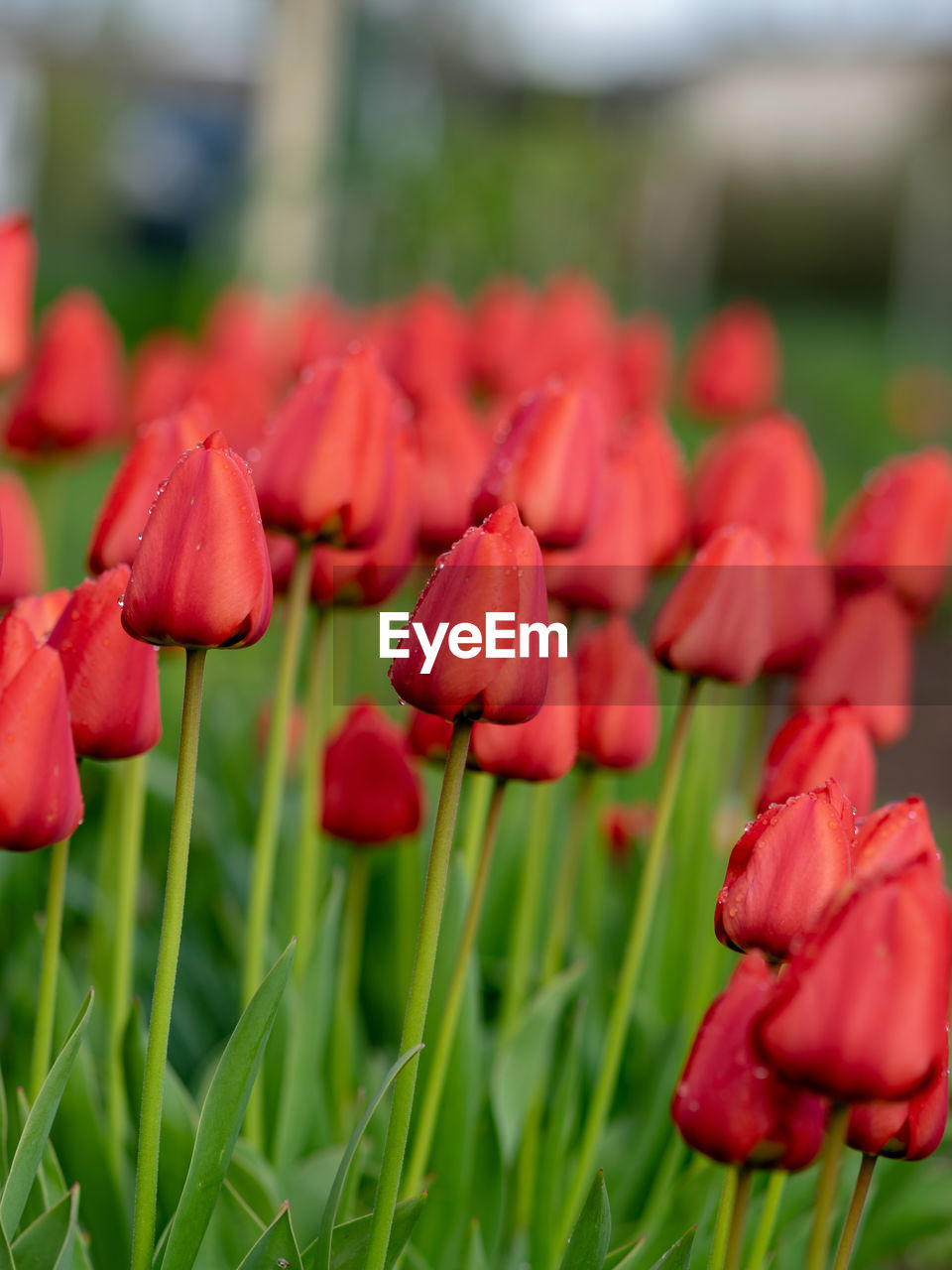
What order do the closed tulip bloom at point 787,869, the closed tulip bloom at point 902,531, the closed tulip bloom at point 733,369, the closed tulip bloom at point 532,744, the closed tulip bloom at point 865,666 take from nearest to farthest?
1. the closed tulip bloom at point 787,869
2. the closed tulip bloom at point 532,744
3. the closed tulip bloom at point 865,666
4. the closed tulip bloom at point 902,531
5. the closed tulip bloom at point 733,369

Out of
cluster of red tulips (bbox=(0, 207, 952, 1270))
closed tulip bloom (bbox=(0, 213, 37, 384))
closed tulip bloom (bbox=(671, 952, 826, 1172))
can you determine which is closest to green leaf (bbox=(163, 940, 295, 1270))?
cluster of red tulips (bbox=(0, 207, 952, 1270))

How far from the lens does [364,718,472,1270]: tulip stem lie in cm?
81

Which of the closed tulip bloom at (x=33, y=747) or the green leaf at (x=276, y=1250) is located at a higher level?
the closed tulip bloom at (x=33, y=747)

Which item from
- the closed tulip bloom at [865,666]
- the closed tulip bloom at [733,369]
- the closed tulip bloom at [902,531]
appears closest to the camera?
the closed tulip bloom at [865,666]

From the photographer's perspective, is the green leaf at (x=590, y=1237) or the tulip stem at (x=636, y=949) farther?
the tulip stem at (x=636, y=949)

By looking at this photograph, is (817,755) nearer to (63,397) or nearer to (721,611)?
(721,611)

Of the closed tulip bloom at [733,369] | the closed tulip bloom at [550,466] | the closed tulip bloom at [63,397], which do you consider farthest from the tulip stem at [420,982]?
the closed tulip bloom at [733,369]

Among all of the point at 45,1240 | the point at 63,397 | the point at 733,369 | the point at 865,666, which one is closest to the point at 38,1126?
the point at 45,1240

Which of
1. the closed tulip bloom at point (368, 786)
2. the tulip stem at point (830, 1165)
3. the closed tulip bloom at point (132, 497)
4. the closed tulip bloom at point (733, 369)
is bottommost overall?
the tulip stem at point (830, 1165)

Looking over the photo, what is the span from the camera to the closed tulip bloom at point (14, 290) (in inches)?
58.2

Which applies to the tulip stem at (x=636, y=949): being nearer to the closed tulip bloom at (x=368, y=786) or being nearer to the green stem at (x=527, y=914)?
the green stem at (x=527, y=914)

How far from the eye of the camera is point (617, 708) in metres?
1.26

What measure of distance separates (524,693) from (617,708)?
1.53 feet

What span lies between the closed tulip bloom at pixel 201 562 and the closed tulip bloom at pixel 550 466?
34 centimetres
